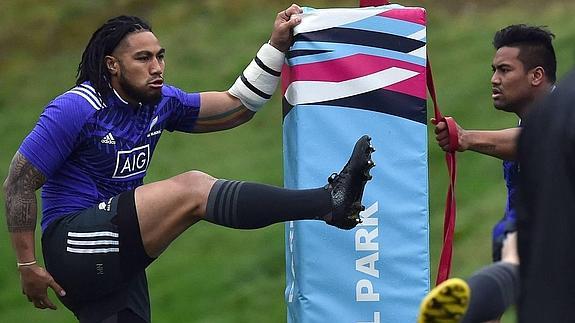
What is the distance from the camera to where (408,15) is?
471cm

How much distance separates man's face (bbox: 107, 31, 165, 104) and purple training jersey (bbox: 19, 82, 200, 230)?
48 mm

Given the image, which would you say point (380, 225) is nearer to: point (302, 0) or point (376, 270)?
point (376, 270)

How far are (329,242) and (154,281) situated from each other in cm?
463

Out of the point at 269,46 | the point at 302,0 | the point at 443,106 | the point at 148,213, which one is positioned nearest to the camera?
the point at 148,213

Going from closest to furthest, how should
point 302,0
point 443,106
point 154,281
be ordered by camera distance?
1. point 154,281
2. point 443,106
3. point 302,0

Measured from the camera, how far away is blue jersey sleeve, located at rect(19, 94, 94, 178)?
452 cm

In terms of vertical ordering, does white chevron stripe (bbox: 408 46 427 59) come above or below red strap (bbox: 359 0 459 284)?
above

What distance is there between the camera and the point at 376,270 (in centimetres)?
470

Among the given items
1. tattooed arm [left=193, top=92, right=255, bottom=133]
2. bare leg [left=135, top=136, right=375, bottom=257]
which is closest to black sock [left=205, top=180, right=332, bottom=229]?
bare leg [left=135, top=136, right=375, bottom=257]

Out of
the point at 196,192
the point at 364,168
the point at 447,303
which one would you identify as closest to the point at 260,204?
the point at 196,192

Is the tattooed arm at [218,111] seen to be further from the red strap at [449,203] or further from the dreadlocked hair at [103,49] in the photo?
the red strap at [449,203]

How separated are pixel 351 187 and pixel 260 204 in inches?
11.7

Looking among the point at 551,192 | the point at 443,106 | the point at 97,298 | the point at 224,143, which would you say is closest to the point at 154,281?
the point at 224,143

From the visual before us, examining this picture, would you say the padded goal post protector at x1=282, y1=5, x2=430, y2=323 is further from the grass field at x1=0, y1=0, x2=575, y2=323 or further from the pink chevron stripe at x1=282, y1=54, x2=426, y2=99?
the grass field at x1=0, y1=0, x2=575, y2=323
